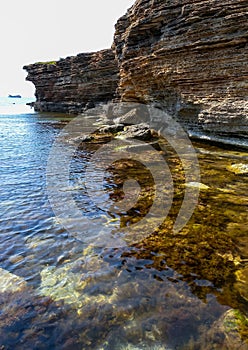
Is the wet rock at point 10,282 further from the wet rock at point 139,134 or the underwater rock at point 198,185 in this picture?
the wet rock at point 139,134

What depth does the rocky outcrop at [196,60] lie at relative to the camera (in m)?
16.9

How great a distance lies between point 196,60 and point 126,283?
18684 millimetres

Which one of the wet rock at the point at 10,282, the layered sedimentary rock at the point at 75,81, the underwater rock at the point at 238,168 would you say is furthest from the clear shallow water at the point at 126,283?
the layered sedimentary rock at the point at 75,81

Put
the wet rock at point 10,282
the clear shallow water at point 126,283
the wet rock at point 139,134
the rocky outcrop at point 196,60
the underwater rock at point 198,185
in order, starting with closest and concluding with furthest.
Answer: the clear shallow water at point 126,283 < the wet rock at point 10,282 < the underwater rock at point 198,185 < the rocky outcrop at point 196,60 < the wet rock at point 139,134

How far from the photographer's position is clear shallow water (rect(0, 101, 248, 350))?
4684 millimetres

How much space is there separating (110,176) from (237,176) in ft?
22.6

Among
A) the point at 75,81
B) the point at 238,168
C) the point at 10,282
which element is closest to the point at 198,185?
the point at 238,168

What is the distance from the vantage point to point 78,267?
6.61m

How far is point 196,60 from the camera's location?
19594mm

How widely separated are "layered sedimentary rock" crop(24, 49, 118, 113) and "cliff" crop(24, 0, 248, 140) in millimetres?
22096

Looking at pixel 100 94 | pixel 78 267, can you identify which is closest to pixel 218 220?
pixel 78 267

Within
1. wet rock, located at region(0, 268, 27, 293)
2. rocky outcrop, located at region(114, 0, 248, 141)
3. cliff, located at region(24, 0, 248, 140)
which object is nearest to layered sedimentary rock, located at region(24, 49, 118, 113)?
cliff, located at region(24, 0, 248, 140)

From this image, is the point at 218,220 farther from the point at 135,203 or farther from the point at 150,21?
the point at 150,21

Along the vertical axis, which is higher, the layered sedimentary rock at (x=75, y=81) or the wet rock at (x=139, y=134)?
the layered sedimentary rock at (x=75, y=81)
